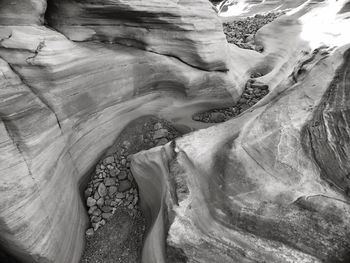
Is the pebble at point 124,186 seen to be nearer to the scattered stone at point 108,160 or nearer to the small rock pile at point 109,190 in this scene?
the small rock pile at point 109,190

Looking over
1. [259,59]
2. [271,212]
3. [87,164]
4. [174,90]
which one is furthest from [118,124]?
[259,59]

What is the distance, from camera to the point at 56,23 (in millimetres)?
3760

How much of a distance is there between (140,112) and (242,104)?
172 centimetres

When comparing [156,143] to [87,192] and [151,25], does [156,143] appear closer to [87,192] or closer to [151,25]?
[87,192]

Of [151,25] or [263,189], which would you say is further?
[151,25]

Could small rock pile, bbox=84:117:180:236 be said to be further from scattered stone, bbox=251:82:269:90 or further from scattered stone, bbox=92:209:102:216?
scattered stone, bbox=251:82:269:90

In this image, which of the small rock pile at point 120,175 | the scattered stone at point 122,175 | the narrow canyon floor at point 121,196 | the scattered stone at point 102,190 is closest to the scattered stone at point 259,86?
the narrow canyon floor at point 121,196

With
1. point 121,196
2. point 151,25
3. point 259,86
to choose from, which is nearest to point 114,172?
point 121,196

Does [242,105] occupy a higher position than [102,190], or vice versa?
[242,105]

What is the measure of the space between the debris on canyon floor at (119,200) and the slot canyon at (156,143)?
14mm

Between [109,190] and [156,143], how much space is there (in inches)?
35.3

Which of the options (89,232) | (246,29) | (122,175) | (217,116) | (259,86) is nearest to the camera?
(89,232)

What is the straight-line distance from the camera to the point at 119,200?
12.7ft

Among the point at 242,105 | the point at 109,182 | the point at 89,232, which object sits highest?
the point at 242,105
